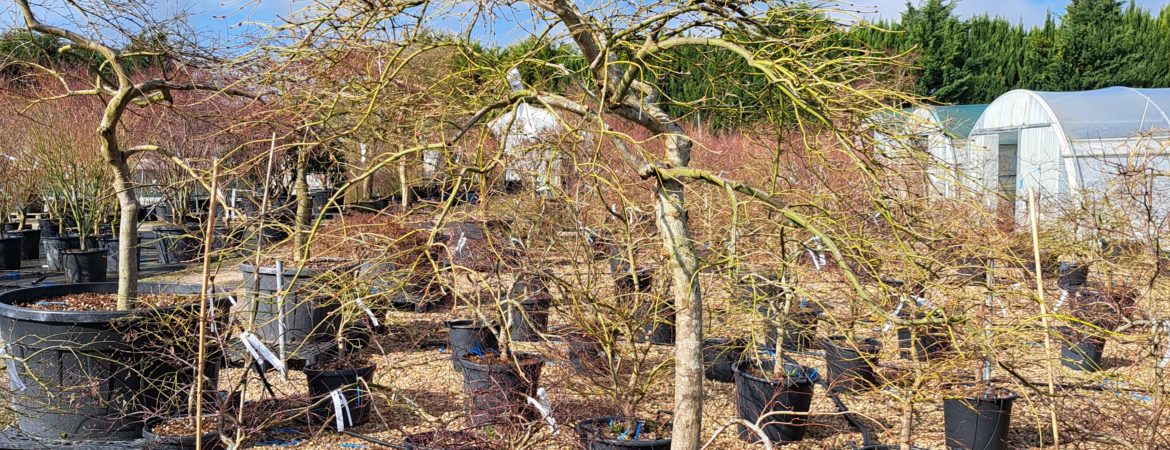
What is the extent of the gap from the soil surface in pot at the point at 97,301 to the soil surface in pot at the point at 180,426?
54cm

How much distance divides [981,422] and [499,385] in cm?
226

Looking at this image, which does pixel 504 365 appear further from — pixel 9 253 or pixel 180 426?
pixel 9 253

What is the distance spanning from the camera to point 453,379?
17.0ft

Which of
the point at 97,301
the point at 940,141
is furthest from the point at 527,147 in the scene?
the point at 97,301

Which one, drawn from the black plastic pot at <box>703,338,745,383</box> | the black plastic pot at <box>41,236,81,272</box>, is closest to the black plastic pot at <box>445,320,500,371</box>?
the black plastic pot at <box>703,338,745,383</box>

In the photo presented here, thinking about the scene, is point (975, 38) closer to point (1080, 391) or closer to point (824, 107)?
point (1080, 391)

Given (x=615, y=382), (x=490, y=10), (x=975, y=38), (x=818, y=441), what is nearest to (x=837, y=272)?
(x=818, y=441)

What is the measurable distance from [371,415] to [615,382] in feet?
5.09

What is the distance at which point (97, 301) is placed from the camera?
4.25m

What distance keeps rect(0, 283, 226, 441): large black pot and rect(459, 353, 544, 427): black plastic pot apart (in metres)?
1.31

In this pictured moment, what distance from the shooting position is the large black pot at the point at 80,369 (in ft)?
11.7

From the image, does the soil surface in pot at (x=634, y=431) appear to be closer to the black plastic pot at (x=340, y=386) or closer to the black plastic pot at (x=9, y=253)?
the black plastic pot at (x=340, y=386)

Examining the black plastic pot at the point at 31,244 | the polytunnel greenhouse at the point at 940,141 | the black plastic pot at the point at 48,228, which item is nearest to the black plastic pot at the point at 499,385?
the polytunnel greenhouse at the point at 940,141

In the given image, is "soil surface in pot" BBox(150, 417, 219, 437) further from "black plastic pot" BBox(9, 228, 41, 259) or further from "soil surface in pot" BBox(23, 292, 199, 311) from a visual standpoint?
"black plastic pot" BBox(9, 228, 41, 259)
